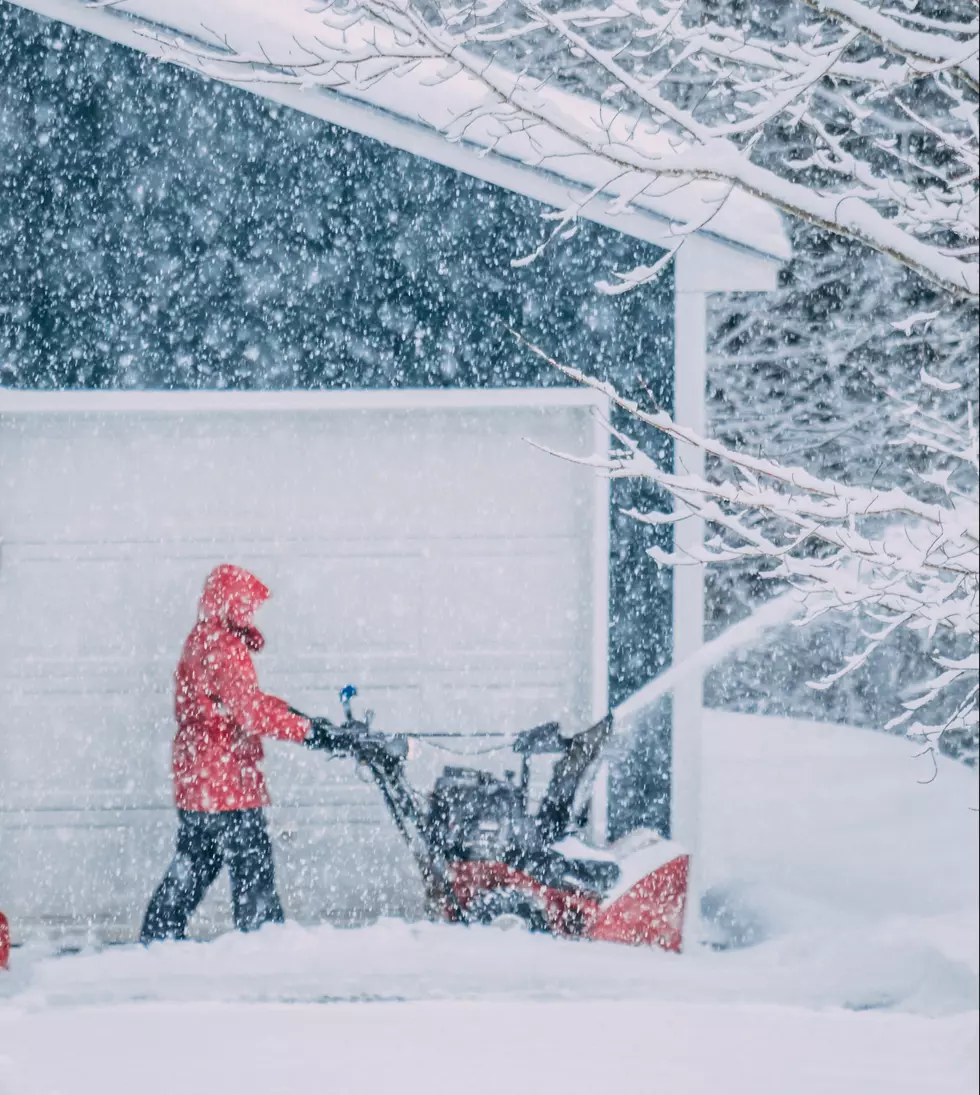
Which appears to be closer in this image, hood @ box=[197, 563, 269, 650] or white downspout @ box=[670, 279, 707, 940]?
hood @ box=[197, 563, 269, 650]

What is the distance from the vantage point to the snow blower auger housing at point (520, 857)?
5348 millimetres

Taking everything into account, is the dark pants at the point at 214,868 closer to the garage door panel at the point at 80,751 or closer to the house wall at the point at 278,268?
the garage door panel at the point at 80,751

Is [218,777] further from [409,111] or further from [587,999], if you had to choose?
[409,111]

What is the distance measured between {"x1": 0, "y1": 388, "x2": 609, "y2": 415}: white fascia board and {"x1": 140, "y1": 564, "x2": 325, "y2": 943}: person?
1224 millimetres

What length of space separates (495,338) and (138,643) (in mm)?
2427

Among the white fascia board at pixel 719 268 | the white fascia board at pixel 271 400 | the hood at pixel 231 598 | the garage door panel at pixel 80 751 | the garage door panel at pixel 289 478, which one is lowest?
the garage door panel at pixel 80 751

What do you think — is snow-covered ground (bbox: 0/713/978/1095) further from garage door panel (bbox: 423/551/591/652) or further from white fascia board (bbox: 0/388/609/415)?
white fascia board (bbox: 0/388/609/415)

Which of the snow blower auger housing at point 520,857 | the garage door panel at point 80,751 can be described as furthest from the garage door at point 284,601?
the snow blower auger housing at point 520,857

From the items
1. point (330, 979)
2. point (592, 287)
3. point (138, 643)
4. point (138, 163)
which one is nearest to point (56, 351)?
point (138, 163)

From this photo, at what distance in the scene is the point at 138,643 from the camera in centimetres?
670

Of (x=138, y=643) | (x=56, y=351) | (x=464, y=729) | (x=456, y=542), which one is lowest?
(x=464, y=729)

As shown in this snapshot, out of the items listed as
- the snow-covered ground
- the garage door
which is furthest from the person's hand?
the garage door

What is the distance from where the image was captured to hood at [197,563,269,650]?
5570 mm

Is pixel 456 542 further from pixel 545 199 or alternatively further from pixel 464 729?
pixel 545 199
